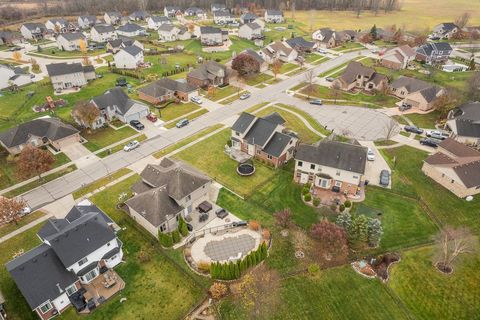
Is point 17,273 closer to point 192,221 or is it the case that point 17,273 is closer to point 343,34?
point 192,221

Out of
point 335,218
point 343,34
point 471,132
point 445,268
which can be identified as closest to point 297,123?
point 335,218

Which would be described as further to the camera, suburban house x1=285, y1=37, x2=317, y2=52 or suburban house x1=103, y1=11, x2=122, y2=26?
suburban house x1=103, y1=11, x2=122, y2=26

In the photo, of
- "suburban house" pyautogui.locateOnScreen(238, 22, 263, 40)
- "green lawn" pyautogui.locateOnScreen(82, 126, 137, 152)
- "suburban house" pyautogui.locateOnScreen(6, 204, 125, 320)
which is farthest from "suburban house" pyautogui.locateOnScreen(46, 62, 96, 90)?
"suburban house" pyautogui.locateOnScreen(238, 22, 263, 40)

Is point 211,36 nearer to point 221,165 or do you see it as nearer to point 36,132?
point 36,132

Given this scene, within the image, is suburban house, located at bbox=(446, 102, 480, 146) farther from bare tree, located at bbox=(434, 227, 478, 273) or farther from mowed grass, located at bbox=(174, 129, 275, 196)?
mowed grass, located at bbox=(174, 129, 275, 196)

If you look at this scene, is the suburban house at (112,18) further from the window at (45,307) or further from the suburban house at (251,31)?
the window at (45,307)

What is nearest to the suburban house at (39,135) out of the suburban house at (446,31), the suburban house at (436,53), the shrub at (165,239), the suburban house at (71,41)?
the shrub at (165,239)
